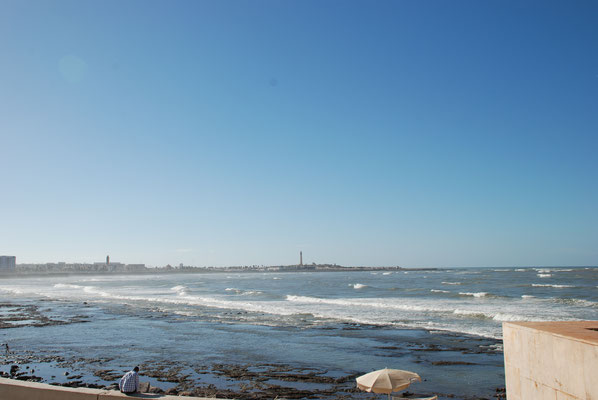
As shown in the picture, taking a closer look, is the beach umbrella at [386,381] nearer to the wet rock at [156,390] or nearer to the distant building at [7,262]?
the wet rock at [156,390]

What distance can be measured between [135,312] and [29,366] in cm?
1788

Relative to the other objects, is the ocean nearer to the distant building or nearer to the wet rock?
the wet rock

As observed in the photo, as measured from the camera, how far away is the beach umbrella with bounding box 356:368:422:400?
31.4ft

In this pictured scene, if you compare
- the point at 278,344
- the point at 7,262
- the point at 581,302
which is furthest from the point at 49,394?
the point at 7,262

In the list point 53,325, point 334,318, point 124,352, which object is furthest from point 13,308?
point 334,318

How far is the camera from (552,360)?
5.83 meters

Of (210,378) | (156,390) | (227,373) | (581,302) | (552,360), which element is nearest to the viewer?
(552,360)

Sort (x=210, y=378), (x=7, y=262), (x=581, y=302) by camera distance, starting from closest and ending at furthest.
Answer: (x=210, y=378)
(x=581, y=302)
(x=7, y=262)

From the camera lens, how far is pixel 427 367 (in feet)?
49.0

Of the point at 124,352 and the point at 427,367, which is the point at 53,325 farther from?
the point at 427,367

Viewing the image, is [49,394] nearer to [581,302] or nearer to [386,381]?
[386,381]

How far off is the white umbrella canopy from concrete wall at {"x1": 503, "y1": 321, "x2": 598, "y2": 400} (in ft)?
10.3

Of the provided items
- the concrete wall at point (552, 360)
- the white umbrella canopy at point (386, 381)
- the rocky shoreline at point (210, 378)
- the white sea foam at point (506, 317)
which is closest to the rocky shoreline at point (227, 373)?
the rocky shoreline at point (210, 378)

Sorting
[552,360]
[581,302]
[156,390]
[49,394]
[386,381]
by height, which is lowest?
[581,302]
